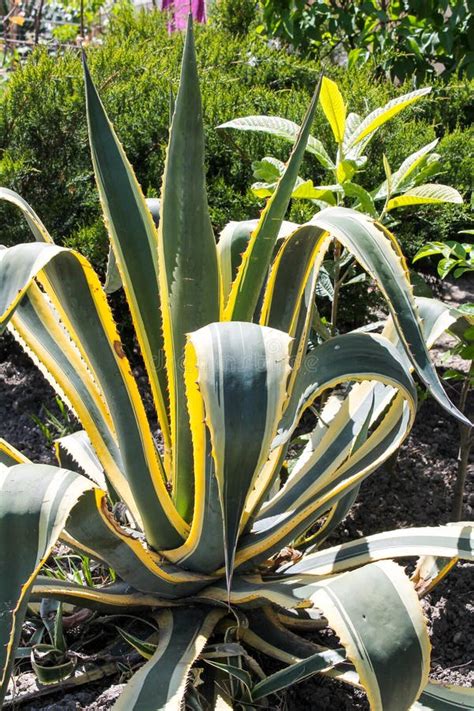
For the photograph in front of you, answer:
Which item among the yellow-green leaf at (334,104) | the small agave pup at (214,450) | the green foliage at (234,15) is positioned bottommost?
the small agave pup at (214,450)

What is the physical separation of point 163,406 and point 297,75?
267 centimetres

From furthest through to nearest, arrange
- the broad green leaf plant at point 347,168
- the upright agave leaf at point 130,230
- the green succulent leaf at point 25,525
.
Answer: the broad green leaf plant at point 347,168
the upright agave leaf at point 130,230
the green succulent leaf at point 25,525

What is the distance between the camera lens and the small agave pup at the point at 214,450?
0.98m

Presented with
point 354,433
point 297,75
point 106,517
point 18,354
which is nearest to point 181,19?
point 297,75

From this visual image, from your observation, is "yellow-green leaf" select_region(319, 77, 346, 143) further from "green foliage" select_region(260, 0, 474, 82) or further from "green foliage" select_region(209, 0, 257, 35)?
"green foliage" select_region(209, 0, 257, 35)

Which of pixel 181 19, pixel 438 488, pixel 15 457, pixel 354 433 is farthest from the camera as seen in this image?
pixel 181 19

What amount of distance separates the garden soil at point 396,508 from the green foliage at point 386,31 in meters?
2.21

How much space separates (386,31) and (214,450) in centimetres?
407

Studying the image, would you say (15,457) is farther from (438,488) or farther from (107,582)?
(438,488)

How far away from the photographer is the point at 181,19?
4.68 m

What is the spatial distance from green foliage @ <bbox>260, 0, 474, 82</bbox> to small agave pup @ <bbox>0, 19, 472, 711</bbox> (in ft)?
10.1

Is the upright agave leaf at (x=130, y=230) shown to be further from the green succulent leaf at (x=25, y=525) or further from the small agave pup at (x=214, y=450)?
the green succulent leaf at (x=25, y=525)

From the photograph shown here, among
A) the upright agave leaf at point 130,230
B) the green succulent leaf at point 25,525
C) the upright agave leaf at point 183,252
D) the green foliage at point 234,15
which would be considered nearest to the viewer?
the green succulent leaf at point 25,525

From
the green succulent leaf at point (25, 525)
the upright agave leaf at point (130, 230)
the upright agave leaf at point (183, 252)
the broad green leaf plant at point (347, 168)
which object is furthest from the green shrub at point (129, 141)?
the green succulent leaf at point (25, 525)
